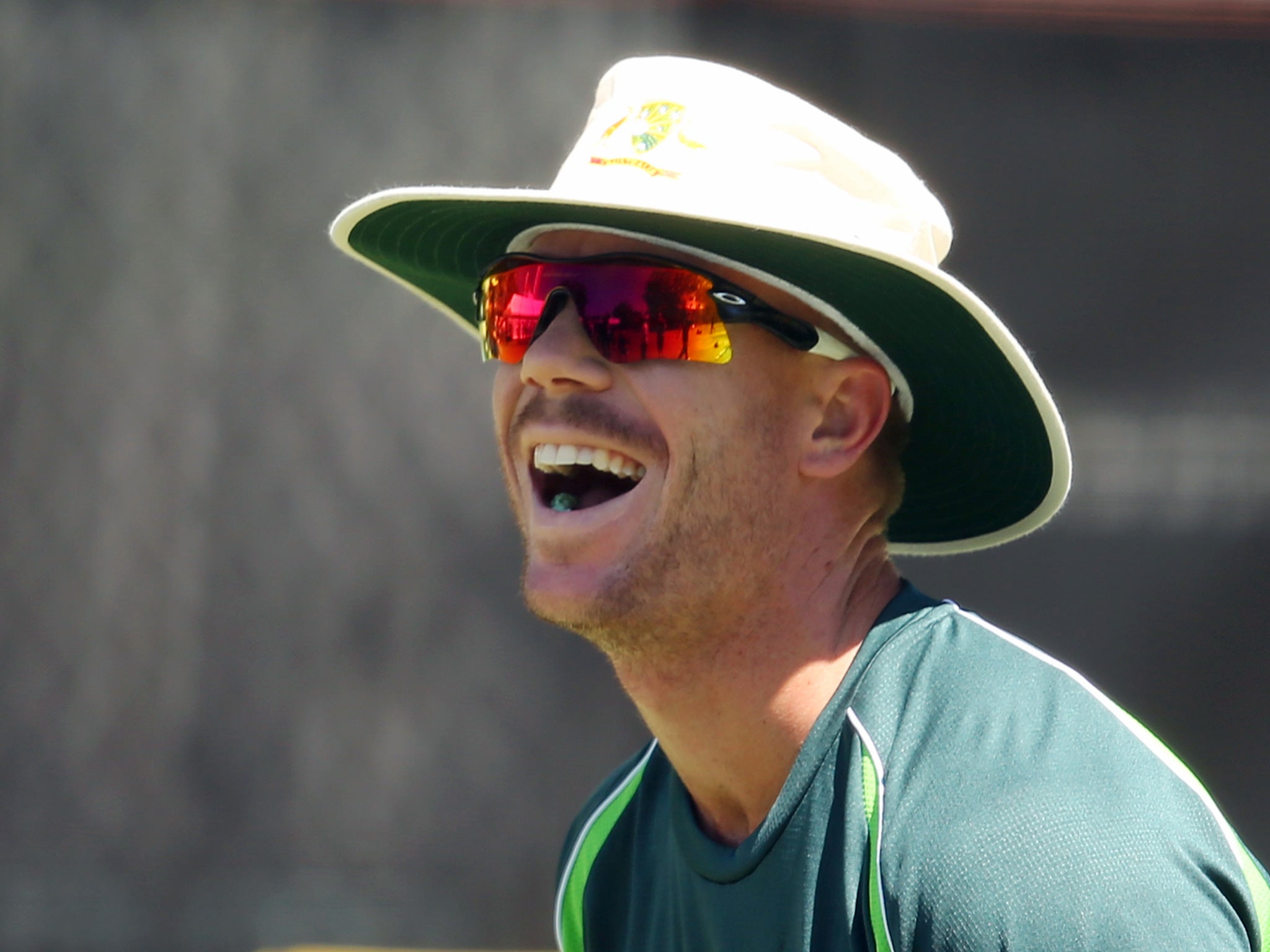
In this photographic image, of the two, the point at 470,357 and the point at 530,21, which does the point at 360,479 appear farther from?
the point at 530,21

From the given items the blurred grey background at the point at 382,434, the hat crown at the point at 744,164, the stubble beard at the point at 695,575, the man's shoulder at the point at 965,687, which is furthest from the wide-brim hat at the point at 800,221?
the blurred grey background at the point at 382,434

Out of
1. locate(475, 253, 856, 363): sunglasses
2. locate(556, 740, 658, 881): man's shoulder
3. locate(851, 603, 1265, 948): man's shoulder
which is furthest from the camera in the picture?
locate(556, 740, 658, 881): man's shoulder

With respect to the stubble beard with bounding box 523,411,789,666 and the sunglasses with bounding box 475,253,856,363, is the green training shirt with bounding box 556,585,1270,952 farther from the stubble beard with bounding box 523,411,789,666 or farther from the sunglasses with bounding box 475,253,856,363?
the sunglasses with bounding box 475,253,856,363

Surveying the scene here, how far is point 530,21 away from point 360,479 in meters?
1.24

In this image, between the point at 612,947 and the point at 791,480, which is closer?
the point at 791,480

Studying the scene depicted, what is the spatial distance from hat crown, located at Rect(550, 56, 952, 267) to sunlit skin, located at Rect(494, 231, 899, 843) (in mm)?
146

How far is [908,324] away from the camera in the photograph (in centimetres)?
189

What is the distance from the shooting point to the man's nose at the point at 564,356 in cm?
187

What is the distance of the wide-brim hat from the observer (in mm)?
1757

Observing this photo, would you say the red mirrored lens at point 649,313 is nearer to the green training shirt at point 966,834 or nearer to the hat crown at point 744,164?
the hat crown at point 744,164

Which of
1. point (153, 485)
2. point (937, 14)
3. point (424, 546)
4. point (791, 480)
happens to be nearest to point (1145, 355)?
point (937, 14)

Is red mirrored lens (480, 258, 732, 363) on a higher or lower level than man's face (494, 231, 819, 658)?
higher

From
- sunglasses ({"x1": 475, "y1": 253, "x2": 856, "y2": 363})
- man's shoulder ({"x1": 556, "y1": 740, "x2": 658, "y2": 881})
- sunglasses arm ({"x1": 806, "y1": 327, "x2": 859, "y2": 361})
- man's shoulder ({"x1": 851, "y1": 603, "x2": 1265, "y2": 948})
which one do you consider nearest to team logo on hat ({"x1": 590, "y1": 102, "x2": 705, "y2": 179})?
sunglasses ({"x1": 475, "y1": 253, "x2": 856, "y2": 363})

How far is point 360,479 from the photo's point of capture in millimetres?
3463
